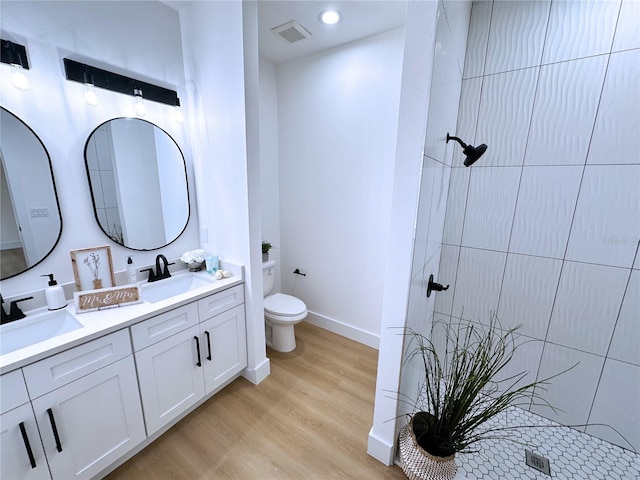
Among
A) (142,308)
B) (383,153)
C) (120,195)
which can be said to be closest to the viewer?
(142,308)

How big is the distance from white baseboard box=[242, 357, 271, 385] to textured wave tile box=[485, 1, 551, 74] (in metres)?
2.47

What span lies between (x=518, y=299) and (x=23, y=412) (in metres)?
2.45

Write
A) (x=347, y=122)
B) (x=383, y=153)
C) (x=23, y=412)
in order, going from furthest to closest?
(x=347, y=122), (x=383, y=153), (x=23, y=412)

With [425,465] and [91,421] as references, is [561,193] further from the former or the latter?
[91,421]

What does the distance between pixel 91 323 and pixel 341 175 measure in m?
1.96

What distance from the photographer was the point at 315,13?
1738 millimetres

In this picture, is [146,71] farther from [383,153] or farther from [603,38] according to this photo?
[603,38]

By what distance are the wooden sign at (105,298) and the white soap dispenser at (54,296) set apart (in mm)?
55

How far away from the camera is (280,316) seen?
2.17 m

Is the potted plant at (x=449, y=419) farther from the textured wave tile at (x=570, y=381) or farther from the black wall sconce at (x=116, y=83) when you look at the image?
the black wall sconce at (x=116, y=83)

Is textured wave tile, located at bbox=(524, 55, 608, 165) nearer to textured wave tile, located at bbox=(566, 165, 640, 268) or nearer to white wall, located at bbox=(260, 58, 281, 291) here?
textured wave tile, located at bbox=(566, 165, 640, 268)

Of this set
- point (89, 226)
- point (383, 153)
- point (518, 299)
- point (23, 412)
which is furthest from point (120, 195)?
point (518, 299)

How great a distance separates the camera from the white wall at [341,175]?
207 cm

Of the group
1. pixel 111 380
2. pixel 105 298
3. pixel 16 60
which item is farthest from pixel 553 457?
pixel 16 60
